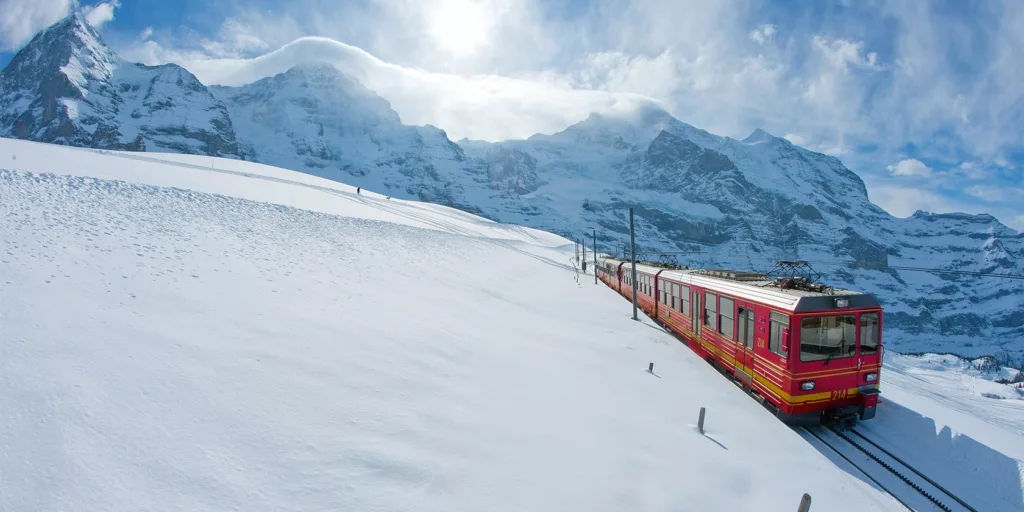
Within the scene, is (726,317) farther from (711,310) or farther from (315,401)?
(315,401)

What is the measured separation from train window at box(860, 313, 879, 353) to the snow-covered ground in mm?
2431

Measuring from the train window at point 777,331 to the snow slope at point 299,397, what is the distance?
5.86 feet

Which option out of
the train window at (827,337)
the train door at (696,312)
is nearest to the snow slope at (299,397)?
the train door at (696,312)

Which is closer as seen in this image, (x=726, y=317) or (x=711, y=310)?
(x=726, y=317)

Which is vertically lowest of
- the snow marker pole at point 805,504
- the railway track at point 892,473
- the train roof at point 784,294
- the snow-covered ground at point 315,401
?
the railway track at point 892,473

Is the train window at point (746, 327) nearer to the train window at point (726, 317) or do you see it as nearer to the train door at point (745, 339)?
the train door at point (745, 339)

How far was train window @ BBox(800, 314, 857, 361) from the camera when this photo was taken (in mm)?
10227

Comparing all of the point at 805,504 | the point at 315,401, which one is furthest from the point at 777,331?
the point at 315,401

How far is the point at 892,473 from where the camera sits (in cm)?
906

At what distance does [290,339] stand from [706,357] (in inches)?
526

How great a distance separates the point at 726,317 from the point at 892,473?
541 cm

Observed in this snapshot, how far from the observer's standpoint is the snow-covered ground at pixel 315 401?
16.6 ft

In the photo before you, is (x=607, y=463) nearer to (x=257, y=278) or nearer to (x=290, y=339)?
(x=290, y=339)

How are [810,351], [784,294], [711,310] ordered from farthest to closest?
1. [711,310]
2. [784,294]
3. [810,351]
